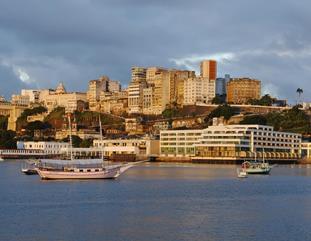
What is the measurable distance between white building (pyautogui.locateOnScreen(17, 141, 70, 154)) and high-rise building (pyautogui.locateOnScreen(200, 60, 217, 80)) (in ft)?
151

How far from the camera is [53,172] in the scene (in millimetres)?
53344

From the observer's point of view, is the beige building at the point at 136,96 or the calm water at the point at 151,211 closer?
the calm water at the point at 151,211

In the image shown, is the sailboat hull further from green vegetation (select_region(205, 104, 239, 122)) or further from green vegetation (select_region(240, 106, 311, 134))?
green vegetation (select_region(205, 104, 239, 122))

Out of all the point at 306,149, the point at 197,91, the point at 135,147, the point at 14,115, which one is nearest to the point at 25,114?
the point at 14,115

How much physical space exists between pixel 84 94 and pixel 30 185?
444 feet

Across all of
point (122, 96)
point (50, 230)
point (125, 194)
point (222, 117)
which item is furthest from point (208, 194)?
point (122, 96)

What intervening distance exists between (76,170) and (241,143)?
1922 inches

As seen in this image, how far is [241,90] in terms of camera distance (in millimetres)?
155750

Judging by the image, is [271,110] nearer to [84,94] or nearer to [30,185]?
[84,94]

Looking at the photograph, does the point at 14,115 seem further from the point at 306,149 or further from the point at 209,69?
the point at 306,149

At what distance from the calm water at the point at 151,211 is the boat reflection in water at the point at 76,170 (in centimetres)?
193

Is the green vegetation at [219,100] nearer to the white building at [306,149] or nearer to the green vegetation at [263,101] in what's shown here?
the green vegetation at [263,101]

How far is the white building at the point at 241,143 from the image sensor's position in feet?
324

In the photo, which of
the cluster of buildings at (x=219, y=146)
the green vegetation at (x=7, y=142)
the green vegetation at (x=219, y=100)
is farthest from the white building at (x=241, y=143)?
the green vegetation at (x=7, y=142)
